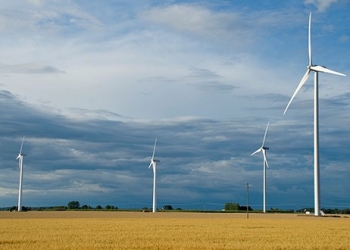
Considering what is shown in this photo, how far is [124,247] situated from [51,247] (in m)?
4.72

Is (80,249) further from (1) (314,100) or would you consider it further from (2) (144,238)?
(1) (314,100)

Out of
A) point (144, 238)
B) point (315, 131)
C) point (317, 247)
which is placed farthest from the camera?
point (315, 131)

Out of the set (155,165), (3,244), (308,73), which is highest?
(308,73)

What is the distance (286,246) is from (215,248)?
5.18 meters

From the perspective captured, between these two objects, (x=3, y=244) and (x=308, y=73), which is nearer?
(x=3, y=244)

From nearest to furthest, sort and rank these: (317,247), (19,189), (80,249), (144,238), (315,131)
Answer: (80,249) → (317,247) → (144,238) → (315,131) → (19,189)

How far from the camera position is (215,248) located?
39.8 meters

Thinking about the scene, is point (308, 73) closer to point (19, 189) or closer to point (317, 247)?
point (317, 247)

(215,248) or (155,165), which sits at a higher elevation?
(155,165)

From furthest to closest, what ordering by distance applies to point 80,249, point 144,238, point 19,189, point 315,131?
point 19,189 → point 315,131 → point 144,238 → point 80,249

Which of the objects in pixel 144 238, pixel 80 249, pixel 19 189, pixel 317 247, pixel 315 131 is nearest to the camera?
pixel 80 249

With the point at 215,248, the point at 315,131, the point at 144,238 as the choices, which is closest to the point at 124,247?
the point at 215,248

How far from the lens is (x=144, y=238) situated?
4934cm

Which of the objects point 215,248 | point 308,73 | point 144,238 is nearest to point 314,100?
point 308,73
